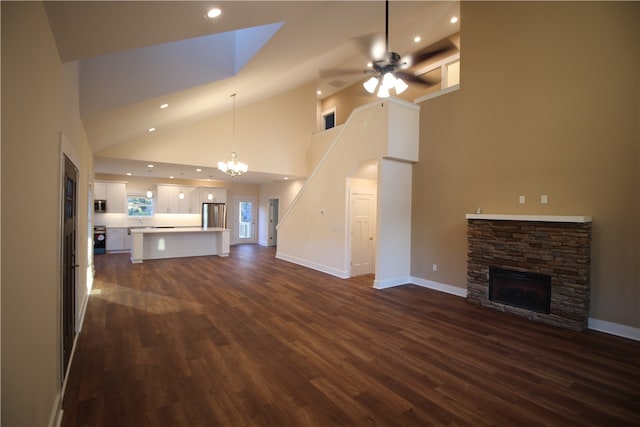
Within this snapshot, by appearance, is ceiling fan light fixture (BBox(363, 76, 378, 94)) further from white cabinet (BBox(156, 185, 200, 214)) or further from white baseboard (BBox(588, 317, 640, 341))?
white cabinet (BBox(156, 185, 200, 214))

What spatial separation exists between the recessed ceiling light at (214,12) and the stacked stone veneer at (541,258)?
461 cm

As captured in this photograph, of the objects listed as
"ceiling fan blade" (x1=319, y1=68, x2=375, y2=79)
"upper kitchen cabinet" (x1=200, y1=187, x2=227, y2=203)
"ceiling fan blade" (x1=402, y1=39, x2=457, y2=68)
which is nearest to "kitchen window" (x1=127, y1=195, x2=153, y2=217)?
"upper kitchen cabinet" (x1=200, y1=187, x2=227, y2=203)

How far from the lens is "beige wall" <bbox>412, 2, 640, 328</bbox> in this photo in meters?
3.86

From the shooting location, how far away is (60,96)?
228cm

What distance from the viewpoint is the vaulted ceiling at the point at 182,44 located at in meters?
2.04

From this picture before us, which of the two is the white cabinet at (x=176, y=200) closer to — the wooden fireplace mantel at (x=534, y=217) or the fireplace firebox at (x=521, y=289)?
the wooden fireplace mantel at (x=534, y=217)

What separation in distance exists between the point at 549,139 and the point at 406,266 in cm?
332

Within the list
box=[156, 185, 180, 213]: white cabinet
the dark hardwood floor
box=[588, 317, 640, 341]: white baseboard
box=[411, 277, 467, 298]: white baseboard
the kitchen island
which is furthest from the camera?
box=[156, 185, 180, 213]: white cabinet

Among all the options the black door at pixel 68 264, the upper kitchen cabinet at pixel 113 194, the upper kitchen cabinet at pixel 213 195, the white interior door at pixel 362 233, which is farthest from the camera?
the upper kitchen cabinet at pixel 213 195

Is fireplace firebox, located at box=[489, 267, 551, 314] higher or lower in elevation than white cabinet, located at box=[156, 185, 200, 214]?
lower

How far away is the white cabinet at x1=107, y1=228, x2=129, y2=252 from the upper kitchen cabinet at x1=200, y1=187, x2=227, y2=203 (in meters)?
2.85

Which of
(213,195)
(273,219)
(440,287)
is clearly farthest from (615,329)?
(213,195)

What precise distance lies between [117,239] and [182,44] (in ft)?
30.9

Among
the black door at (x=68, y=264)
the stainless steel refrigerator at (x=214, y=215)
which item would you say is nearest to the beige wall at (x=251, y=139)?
the stainless steel refrigerator at (x=214, y=215)
